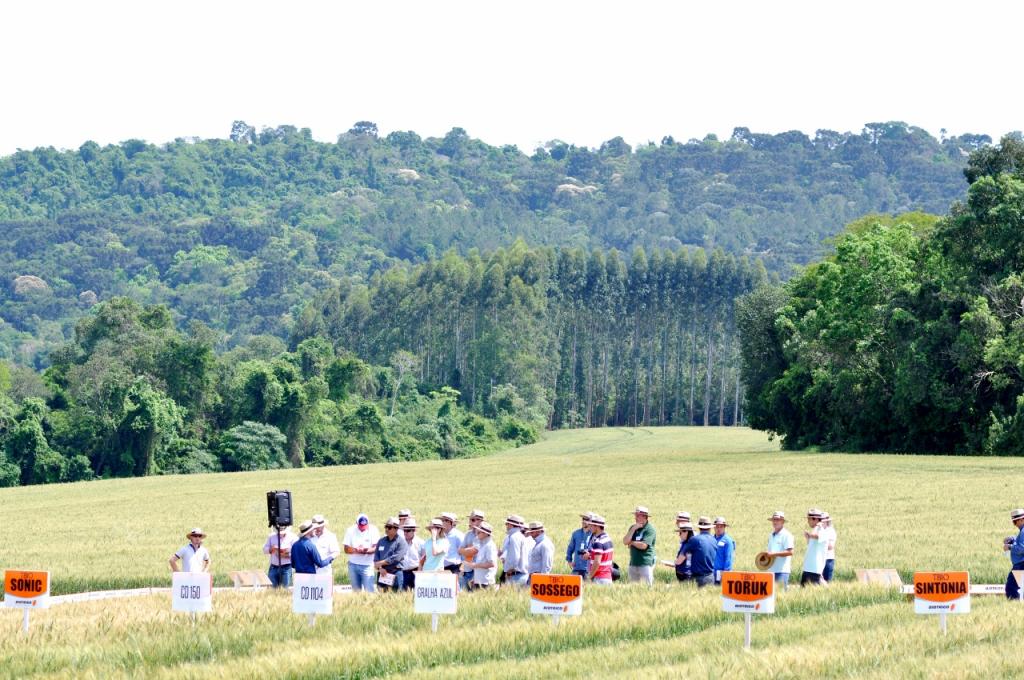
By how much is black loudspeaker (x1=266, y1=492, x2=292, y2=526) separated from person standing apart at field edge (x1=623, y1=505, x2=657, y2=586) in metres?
5.81

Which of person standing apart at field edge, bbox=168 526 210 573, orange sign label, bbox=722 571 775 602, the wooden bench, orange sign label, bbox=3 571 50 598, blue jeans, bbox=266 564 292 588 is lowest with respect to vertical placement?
the wooden bench

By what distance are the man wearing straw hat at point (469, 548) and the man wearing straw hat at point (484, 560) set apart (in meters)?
0.07

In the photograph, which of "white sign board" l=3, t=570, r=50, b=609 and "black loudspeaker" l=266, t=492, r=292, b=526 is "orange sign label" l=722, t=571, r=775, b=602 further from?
"black loudspeaker" l=266, t=492, r=292, b=526

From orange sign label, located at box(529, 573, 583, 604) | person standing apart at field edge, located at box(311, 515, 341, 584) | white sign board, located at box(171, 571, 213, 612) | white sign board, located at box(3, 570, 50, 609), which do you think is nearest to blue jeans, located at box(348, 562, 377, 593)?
person standing apart at field edge, located at box(311, 515, 341, 584)

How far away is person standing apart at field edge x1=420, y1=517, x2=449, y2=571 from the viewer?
2716 cm

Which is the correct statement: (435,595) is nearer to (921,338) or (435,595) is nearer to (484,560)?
(484,560)

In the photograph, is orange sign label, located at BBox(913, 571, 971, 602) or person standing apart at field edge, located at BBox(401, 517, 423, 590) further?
person standing apart at field edge, located at BBox(401, 517, 423, 590)

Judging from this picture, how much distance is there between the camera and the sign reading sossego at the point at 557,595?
20797 millimetres

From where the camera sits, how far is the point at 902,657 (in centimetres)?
1897

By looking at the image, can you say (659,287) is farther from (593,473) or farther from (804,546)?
(804,546)

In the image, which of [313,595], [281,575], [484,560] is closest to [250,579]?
[281,575]

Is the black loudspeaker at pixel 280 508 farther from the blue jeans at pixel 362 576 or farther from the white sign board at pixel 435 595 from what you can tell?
the white sign board at pixel 435 595

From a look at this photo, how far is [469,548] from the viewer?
1047 inches

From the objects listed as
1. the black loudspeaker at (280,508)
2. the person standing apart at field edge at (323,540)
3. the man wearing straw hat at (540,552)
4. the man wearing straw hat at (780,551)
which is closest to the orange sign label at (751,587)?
the man wearing straw hat at (540,552)
